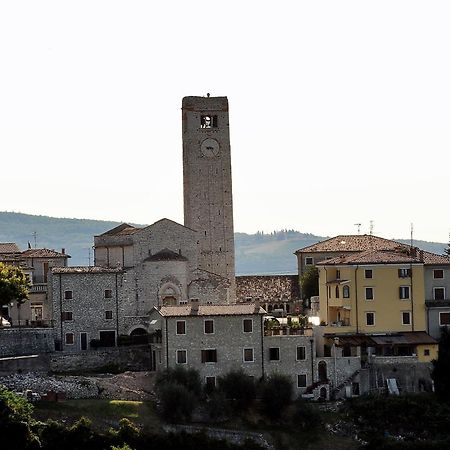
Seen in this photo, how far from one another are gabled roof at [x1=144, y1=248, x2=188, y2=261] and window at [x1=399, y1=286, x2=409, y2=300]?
1536cm

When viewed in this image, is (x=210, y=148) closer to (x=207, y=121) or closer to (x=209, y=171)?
(x=209, y=171)

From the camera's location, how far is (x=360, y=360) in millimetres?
71062

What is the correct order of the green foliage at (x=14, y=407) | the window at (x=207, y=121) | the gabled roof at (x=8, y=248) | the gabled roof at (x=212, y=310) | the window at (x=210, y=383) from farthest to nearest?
the gabled roof at (x=8, y=248) → the window at (x=207, y=121) → the gabled roof at (x=212, y=310) → the window at (x=210, y=383) → the green foliage at (x=14, y=407)

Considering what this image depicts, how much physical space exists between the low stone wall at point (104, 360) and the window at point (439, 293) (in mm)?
17807

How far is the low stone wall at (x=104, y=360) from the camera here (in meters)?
71.4

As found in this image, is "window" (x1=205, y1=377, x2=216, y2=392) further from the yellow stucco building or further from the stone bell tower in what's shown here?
the stone bell tower

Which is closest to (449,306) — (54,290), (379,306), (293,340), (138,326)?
(379,306)

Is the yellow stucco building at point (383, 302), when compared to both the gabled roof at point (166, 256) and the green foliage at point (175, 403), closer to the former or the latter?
the green foliage at point (175, 403)

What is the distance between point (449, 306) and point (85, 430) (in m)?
24.7

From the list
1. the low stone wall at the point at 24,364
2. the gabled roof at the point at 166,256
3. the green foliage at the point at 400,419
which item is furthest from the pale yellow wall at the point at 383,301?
the low stone wall at the point at 24,364

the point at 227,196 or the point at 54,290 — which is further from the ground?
the point at 227,196

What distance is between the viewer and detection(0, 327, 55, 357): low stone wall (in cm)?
7244

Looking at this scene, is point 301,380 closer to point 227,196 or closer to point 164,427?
point 164,427

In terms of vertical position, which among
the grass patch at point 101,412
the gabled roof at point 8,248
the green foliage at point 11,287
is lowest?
the grass patch at point 101,412
